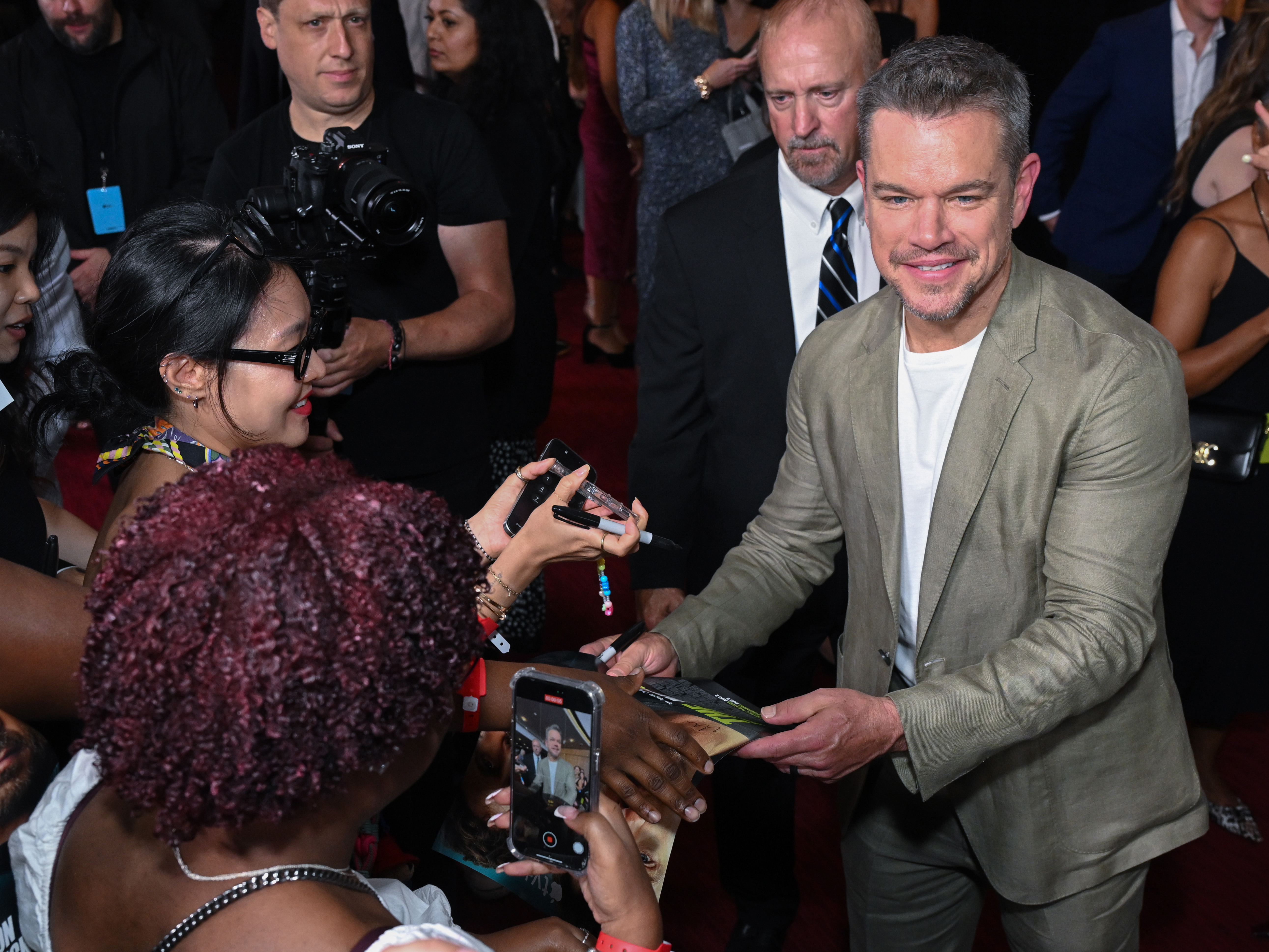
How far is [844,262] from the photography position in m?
2.35

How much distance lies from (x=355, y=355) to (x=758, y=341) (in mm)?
856

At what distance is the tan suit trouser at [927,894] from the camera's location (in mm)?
1744

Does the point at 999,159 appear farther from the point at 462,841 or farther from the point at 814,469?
the point at 462,841

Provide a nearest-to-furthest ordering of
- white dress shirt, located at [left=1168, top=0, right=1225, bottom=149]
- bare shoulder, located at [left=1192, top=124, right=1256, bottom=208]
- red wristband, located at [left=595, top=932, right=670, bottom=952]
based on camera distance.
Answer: red wristband, located at [left=595, top=932, right=670, bottom=952] → bare shoulder, located at [left=1192, top=124, right=1256, bottom=208] → white dress shirt, located at [left=1168, top=0, right=1225, bottom=149]

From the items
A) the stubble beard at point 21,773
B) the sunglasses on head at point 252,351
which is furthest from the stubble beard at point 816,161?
the stubble beard at point 21,773

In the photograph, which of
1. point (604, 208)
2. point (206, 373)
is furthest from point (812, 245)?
point (604, 208)

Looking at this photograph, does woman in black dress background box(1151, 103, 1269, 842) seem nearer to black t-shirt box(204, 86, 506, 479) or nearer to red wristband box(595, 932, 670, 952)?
black t-shirt box(204, 86, 506, 479)

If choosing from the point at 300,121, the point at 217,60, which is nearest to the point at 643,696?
the point at 300,121

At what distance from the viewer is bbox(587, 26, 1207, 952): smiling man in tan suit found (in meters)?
1.54

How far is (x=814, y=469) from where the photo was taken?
6.39 ft

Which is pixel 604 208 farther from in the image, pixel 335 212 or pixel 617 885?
pixel 617 885

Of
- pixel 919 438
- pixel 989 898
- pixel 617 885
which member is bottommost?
pixel 989 898

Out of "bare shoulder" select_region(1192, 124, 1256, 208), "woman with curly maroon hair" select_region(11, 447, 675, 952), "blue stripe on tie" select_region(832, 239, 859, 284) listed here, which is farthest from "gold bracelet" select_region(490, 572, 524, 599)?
"bare shoulder" select_region(1192, 124, 1256, 208)

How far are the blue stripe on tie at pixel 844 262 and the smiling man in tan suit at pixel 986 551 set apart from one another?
479 mm
